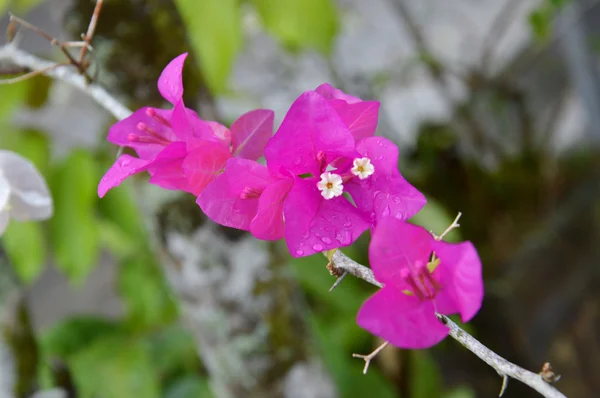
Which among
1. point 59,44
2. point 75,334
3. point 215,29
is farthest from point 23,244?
point 59,44

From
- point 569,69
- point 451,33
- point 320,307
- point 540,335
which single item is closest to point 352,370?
point 320,307

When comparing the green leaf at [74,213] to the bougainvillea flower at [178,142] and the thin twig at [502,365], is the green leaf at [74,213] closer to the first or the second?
the bougainvillea flower at [178,142]

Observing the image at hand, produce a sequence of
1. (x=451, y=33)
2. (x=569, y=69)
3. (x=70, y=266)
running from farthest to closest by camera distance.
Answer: (x=451, y=33) < (x=569, y=69) < (x=70, y=266)

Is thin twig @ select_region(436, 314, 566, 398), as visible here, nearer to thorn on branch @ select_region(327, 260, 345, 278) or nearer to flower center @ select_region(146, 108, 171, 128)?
thorn on branch @ select_region(327, 260, 345, 278)

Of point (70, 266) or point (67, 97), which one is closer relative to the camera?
point (70, 266)

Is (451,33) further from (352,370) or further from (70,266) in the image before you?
(70,266)
